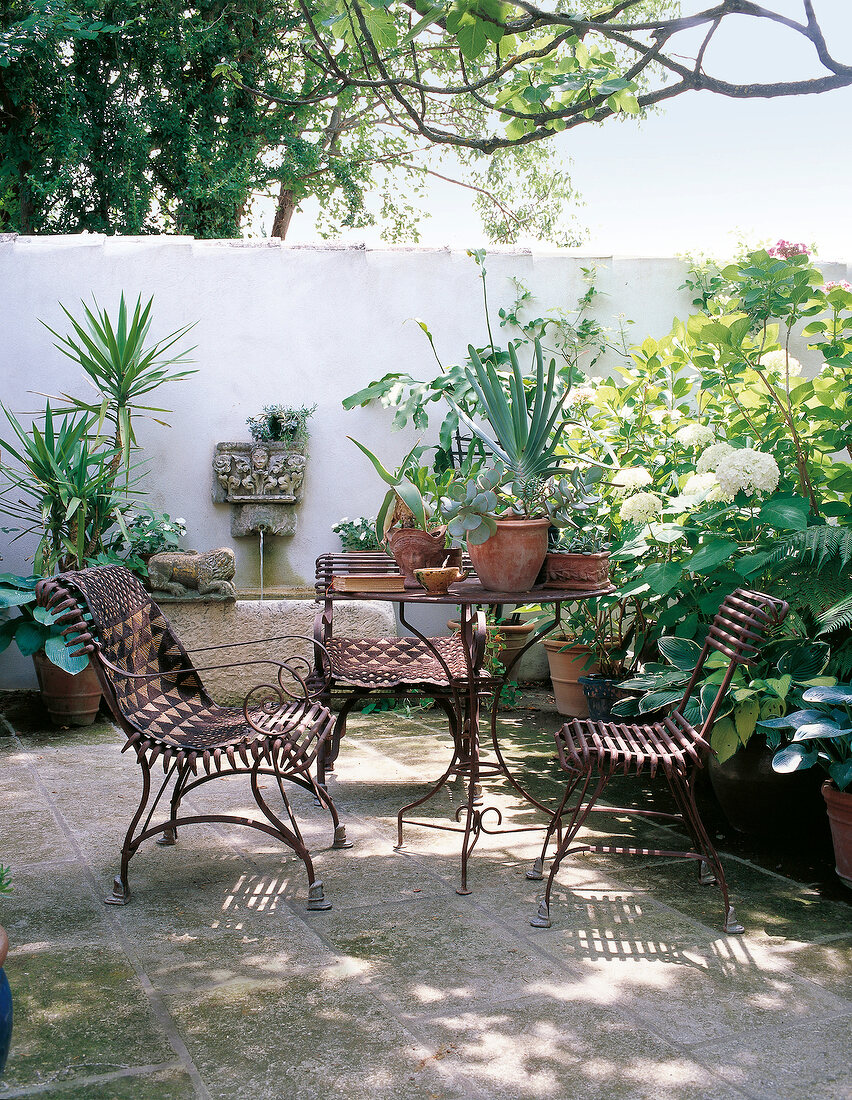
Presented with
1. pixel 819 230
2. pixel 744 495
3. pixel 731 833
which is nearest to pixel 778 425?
pixel 744 495

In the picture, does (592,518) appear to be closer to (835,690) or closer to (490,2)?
(835,690)

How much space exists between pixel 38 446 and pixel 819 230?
187 inches

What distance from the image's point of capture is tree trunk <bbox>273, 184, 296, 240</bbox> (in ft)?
36.0

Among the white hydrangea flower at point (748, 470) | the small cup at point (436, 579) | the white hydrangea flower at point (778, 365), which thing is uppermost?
the white hydrangea flower at point (778, 365)

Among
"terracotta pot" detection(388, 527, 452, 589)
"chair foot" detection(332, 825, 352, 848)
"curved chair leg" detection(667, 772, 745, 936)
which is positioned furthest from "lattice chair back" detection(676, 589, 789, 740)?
"chair foot" detection(332, 825, 352, 848)

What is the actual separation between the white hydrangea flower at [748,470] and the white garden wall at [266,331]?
3034mm

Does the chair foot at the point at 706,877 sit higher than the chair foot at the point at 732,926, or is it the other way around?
the chair foot at the point at 732,926

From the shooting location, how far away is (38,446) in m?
4.60

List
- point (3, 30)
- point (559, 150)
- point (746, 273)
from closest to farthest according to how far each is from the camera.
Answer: point (746, 273) < point (3, 30) < point (559, 150)

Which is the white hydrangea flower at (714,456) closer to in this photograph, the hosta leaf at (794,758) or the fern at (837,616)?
the fern at (837,616)

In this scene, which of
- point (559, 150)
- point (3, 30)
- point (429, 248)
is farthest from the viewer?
point (559, 150)

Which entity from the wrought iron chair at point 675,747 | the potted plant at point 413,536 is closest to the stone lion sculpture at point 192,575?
the potted plant at point 413,536

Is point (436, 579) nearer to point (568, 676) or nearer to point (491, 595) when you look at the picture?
point (491, 595)

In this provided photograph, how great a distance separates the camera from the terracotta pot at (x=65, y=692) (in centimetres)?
466
